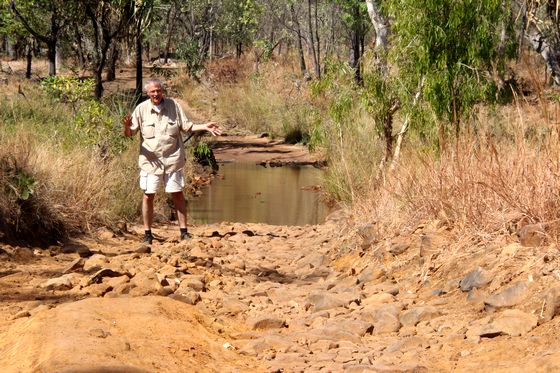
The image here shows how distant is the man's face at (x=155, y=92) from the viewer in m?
8.52

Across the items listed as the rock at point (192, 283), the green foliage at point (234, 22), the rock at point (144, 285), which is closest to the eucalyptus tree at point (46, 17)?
the rock at point (192, 283)

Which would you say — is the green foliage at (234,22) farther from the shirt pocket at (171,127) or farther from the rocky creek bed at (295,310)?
the rocky creek bed at (295,310)

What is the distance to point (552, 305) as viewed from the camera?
14.8 ft

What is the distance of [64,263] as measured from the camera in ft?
24.6

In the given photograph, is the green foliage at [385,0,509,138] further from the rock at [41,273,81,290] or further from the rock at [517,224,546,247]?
the rock at [41,273,81,290]

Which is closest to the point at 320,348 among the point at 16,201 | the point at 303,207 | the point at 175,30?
the point at 16,201

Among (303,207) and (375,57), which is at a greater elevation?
(375,57)

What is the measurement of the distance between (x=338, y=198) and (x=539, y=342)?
9302mm

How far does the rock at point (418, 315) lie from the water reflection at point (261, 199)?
7707 mm

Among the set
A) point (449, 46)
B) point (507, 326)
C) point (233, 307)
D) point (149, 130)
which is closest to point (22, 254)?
point (149, 130)

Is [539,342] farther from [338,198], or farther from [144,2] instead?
[144,2]

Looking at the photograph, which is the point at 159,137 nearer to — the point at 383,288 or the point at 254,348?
the point at 383,288

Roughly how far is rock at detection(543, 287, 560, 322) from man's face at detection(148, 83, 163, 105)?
4958 mm

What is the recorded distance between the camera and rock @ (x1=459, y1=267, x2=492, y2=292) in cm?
537
